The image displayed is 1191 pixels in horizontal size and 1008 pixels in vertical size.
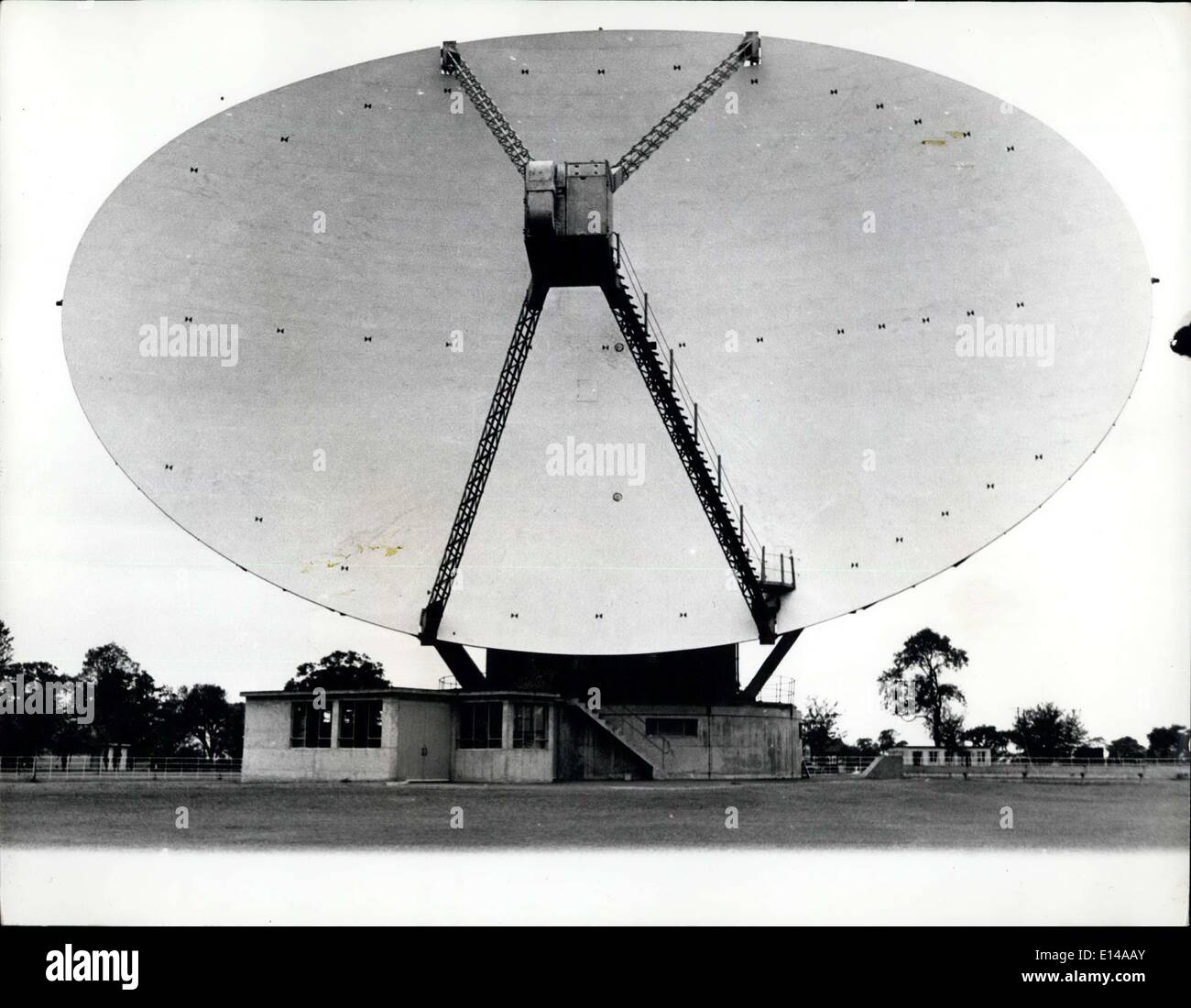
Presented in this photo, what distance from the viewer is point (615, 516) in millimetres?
28188

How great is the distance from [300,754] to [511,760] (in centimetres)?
512

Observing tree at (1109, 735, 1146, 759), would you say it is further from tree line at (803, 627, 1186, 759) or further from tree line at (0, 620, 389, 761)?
tree line at (0, 620, 389, 761)

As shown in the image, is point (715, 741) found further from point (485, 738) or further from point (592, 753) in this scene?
point (485, 738)

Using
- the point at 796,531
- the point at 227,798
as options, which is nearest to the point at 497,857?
the point at 227,798

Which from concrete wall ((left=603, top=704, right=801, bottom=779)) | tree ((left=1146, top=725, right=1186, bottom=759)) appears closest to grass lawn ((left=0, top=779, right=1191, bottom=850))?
concrete wall ((left=603, top=704, right=801, bottom=779))

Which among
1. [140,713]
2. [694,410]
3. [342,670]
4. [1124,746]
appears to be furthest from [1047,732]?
[694,410]

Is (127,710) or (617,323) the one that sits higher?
(617,323)

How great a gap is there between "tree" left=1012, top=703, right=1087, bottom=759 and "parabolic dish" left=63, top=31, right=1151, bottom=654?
190 ft

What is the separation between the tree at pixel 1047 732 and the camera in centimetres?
8144

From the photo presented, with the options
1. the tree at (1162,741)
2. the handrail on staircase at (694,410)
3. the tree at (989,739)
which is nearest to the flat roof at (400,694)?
the handrail on staircase at (694,410)

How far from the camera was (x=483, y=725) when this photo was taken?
33406 mm
